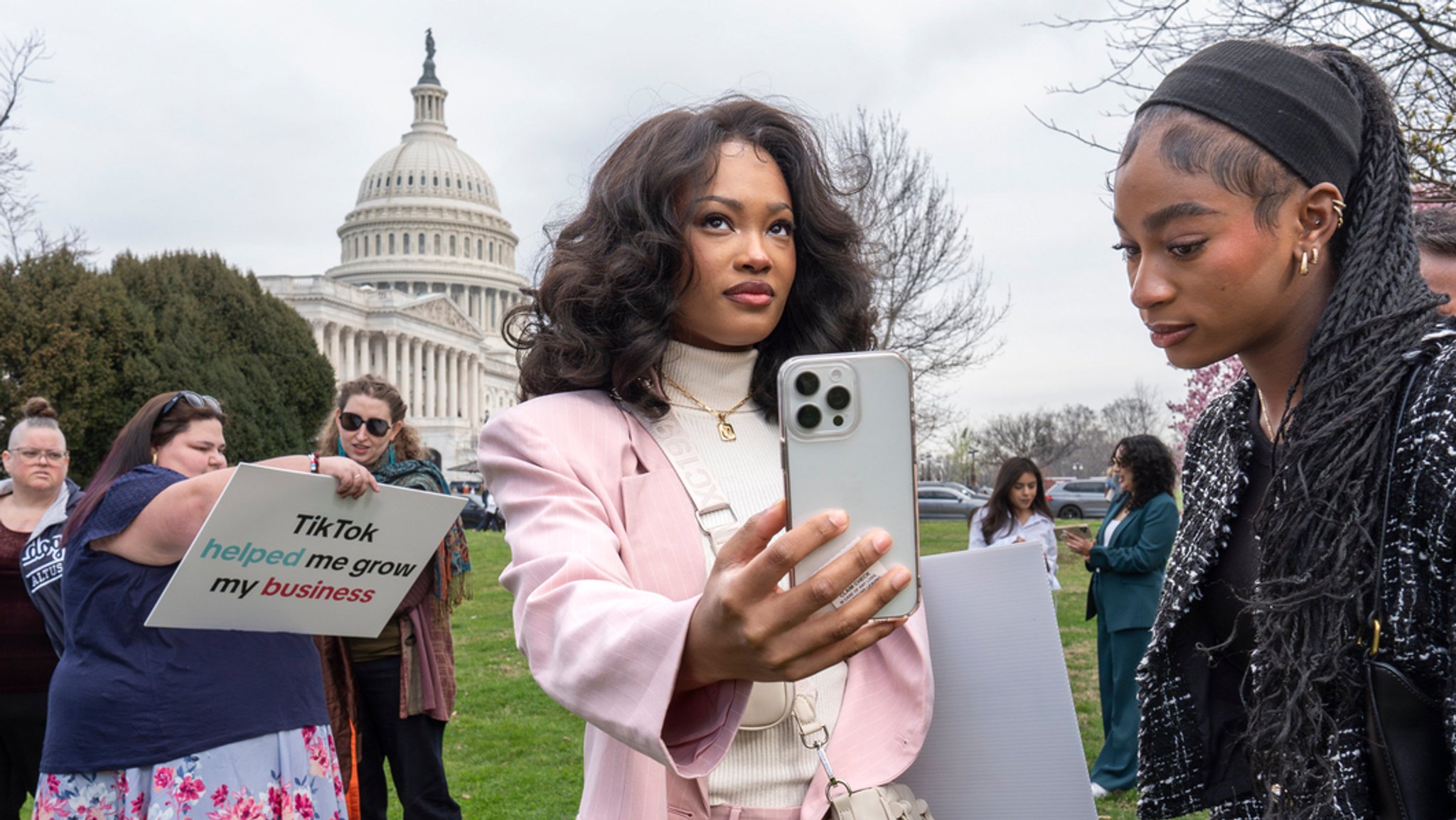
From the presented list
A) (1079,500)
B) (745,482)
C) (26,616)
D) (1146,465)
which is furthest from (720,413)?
(1079,500)

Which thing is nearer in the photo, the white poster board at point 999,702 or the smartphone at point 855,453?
the smartphone at point 855,453

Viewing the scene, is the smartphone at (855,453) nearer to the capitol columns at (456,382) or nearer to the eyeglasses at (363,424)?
the eyeglasses at (363,424)

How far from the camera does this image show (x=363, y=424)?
6.00m

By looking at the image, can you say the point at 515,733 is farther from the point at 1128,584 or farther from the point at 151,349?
the point at 151,349

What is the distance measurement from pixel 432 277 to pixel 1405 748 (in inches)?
4347

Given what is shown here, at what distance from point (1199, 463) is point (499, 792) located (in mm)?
6428

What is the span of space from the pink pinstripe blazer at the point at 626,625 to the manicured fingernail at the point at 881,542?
0.79ft

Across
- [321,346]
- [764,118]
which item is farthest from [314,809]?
[321,346]

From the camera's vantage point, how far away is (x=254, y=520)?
3770 mm

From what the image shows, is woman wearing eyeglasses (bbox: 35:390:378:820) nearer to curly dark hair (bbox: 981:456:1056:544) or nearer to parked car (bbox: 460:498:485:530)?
curly dark hair (bbox: 981:456:1056:544)

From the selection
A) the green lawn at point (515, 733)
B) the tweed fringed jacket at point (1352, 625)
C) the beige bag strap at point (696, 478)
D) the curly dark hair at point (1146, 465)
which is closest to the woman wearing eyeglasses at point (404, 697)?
the green lawn at point (515, 733)

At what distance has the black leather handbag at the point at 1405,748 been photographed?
1.30 metres

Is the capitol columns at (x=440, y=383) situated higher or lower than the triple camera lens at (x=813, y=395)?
higher

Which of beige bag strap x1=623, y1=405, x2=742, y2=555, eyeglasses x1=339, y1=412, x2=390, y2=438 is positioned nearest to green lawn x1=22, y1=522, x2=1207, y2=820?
eyeglasses x1=339, y1=412, x2=390, y2=438
